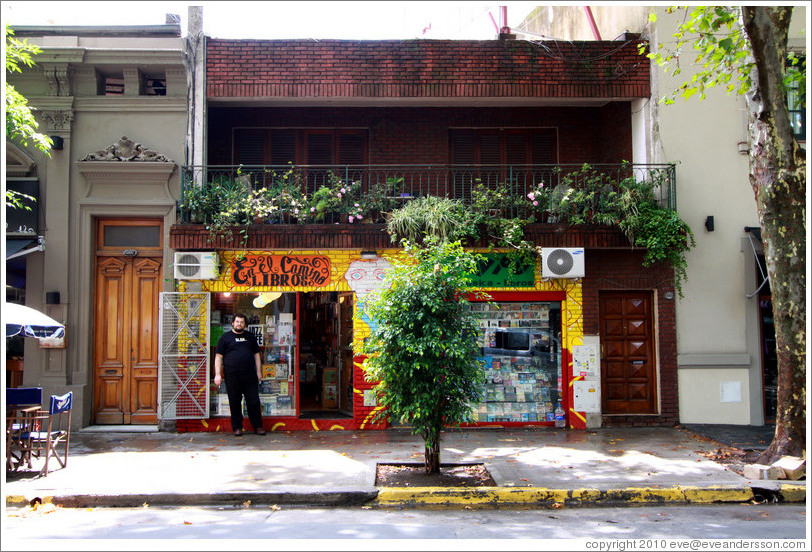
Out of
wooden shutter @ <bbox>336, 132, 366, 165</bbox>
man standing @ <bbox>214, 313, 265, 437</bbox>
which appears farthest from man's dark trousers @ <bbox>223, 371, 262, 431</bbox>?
wooden shutter @ <bbox>336, 132, 366, 165</bbox>

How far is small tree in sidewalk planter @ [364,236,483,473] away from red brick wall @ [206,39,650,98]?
15.7 ft

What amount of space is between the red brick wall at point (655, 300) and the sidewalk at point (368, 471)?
1.53ft

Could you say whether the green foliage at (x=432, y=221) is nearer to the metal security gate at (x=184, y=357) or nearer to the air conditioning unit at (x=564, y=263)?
the air conditioning unit at (x=564, y=263)

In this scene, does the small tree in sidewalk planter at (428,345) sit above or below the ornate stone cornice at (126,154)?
below

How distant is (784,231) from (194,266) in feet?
29.1

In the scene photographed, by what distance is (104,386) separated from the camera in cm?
1134

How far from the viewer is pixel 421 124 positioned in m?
12.8

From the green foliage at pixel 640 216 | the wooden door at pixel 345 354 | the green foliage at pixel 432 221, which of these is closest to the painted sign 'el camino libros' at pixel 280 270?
the wooden door at pixel 345 354

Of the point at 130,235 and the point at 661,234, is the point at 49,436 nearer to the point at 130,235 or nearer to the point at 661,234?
the point at 130,235

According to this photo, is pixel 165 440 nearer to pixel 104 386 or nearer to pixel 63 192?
pixel 104 386

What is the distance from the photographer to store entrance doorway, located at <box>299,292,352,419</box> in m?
11.6

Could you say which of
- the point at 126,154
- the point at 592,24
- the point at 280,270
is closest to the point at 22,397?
the point at 280,270

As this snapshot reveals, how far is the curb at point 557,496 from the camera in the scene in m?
7.43

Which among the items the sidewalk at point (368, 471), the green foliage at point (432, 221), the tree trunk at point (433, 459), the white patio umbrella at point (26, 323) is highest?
the green foliage at point (432, 221)
